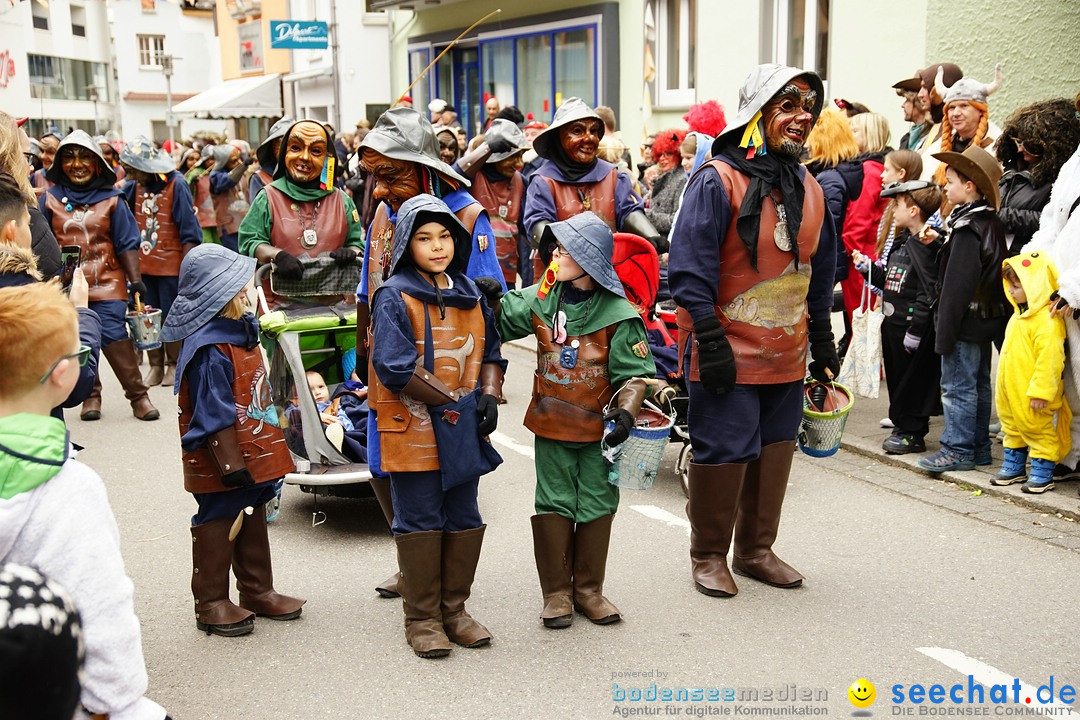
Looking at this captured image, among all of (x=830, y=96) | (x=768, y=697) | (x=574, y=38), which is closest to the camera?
(x=768, y=697)

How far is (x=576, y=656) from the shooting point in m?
4.45

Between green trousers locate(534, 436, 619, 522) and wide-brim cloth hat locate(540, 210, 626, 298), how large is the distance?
2.20 ft

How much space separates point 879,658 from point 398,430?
6.72 feet

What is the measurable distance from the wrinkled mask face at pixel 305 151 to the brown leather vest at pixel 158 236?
394 centimetres

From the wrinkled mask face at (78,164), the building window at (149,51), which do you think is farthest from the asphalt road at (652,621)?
the building window at (149,51)

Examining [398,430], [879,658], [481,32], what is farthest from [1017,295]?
[481,32]

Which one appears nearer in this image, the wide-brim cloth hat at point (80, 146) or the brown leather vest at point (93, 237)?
the wide-brim cloth hat at point (80, 146)

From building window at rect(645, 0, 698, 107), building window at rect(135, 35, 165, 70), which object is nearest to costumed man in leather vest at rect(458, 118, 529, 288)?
building window at rect(645, 0, 698, 107)

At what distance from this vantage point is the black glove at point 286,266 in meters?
6.32

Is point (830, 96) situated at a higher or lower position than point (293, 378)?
higher

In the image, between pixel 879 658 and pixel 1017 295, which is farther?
pixel 1017 295

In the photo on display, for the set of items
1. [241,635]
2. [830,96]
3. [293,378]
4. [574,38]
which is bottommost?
[241,635]

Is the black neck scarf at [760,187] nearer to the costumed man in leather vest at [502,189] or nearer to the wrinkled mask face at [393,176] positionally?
the wrinkled mask face at [393,176]

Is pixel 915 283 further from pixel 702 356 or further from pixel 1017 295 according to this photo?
pixel 702 356
